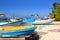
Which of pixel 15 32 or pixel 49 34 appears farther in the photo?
pixel 49 34

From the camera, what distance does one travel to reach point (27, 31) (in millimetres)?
8523

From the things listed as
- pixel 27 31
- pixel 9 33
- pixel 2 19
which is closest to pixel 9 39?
pixel 9 33

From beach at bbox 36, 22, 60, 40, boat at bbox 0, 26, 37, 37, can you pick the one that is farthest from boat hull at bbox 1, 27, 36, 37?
beach at bbox 36, 22, 60, 40

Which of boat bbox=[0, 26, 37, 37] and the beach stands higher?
boat bbox=[0, 26, 37, 37]

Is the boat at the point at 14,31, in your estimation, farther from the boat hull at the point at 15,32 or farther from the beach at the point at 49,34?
the beach at the point at 49,34

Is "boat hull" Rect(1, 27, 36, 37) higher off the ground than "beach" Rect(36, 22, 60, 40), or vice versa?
"boat hull" Rect(1, 27, 36, 37)

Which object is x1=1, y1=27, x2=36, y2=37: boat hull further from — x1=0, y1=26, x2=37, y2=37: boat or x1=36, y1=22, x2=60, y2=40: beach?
x1=36, y1=22, x2=60, y2=40: beach

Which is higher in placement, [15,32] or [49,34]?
[15,32]

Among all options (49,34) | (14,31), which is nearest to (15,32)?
(14,31)

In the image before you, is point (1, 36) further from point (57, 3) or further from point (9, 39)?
point (57, 3)

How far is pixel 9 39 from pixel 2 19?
6.02 meters

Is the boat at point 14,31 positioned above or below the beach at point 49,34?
above

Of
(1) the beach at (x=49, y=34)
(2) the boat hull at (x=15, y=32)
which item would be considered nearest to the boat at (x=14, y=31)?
(2) the boat hull at (x=15, y=32)

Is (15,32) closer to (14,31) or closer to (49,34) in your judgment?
(14,31)
